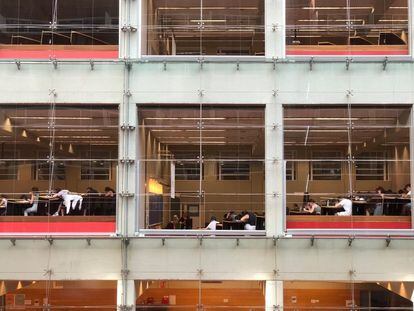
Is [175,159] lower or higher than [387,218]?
higher

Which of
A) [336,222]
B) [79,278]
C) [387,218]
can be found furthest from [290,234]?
[79,278]

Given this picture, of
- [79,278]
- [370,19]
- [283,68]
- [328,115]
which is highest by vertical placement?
[370,19]

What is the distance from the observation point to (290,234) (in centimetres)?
1573

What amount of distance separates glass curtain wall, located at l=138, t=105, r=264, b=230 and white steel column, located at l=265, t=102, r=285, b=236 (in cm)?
23

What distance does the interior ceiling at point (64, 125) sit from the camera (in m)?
16.3

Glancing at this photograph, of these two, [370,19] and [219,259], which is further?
[370,19]

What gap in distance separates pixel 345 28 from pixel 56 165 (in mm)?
7818

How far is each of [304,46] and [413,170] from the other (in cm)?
390

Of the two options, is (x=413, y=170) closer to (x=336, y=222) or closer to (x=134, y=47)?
(x=336, y=222)

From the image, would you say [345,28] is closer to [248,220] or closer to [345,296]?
[248,220]

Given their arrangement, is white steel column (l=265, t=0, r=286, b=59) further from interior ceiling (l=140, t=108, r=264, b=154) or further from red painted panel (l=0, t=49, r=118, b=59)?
red painted panel (l=0, t=49, r=118, b=59)

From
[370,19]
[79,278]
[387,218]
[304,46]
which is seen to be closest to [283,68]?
[304,46]

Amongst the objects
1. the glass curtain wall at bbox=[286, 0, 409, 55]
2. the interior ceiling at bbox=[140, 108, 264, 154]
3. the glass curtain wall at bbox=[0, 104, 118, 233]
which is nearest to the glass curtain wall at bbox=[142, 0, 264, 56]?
the glass curtain wall at bbox=[286, 0, 409, 55]

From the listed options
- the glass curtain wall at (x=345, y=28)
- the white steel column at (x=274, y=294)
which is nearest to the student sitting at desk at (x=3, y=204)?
the white steel column at (x=274, y=294)
